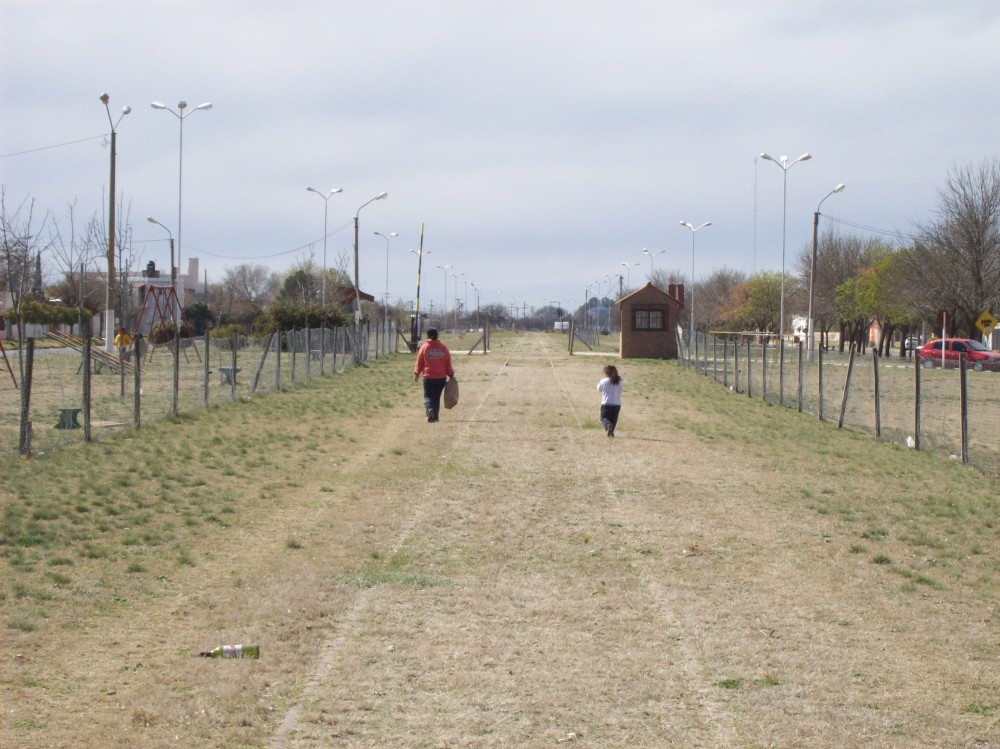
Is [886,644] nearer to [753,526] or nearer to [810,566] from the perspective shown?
[810,566]

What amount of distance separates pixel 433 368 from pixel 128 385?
447 inches

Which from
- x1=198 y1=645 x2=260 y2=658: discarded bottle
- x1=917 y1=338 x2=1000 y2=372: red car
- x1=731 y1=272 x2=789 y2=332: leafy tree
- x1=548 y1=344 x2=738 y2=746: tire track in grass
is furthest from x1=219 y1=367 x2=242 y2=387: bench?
x1=731 y1=272 x2=789 y2=332: leafy tree

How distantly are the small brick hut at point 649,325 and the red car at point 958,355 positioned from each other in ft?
36.3

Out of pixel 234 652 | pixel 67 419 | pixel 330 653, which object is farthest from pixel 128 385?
pixel 330 653

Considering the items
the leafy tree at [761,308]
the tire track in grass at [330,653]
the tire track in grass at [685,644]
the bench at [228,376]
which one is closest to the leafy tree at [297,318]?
the bench at [228,376]

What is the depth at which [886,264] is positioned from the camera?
7675 centimetres

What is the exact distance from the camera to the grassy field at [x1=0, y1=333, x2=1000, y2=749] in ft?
18.7

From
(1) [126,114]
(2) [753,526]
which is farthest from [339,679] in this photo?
(1) [126,114]

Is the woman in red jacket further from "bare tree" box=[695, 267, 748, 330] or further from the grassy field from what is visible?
"bare tree" box=[695, 267, 748, 330]

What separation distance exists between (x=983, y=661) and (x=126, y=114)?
32526mm

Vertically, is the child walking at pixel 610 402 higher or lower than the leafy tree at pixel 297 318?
lower

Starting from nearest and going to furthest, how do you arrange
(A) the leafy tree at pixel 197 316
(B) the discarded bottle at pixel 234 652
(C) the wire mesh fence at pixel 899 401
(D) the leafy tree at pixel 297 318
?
1. (B) the discarded bottle at pixel 234 652
2. (C) the wire mesh fence at pixel 899 401
3. (D) the leafy tree at pixel 297 318
4. (A) the leafy tree at pixel 197 316

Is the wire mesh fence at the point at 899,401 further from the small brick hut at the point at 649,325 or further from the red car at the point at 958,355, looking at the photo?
the small brick hut at the point at 649,325

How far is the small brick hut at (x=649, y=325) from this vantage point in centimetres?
5269
